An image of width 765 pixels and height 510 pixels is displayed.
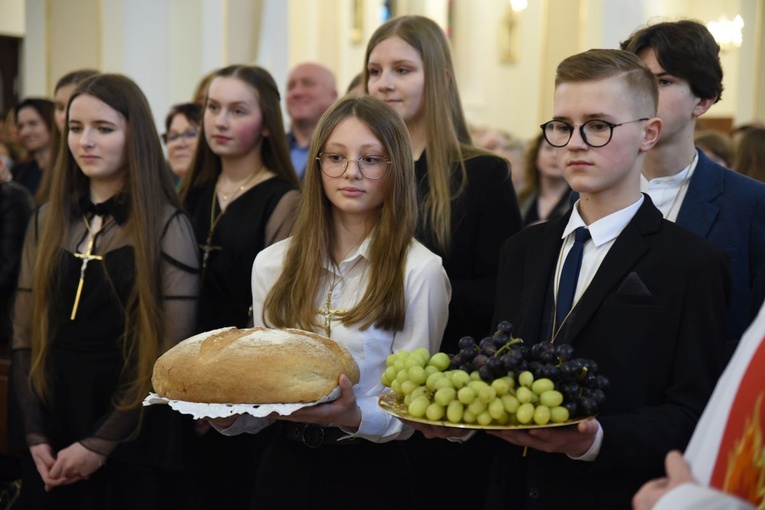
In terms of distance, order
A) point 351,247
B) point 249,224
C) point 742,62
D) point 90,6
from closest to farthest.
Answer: point 351,247 → point 249,224 → point 90,6 → point 742,62

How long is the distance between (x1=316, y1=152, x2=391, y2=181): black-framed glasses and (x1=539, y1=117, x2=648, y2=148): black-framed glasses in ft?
2.14

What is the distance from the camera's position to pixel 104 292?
12.1ft

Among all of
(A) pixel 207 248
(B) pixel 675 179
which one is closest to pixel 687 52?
(B) pixel 675 179

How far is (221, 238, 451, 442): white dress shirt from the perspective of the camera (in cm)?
301

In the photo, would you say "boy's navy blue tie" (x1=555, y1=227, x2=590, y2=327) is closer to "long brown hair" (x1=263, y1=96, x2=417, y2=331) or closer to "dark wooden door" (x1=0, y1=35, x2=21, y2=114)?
"long brown hair" (x1=263, y1=96, x2=417, y2=331)

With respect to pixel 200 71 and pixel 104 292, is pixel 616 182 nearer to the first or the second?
pixel 104 292

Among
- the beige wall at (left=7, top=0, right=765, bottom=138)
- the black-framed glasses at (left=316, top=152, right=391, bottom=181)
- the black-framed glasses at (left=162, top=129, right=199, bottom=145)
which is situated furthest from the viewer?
the beige wall at (left=7, top=0, right=765, bottom=138)

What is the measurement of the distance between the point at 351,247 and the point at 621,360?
104cm

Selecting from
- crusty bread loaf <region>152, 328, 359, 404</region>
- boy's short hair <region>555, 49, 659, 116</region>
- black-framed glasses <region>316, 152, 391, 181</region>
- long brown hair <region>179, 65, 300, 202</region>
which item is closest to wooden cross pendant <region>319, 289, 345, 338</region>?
crusty bread loaf <region>152, 328, 359, 404</region>

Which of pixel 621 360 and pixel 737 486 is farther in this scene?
pixel 621 360

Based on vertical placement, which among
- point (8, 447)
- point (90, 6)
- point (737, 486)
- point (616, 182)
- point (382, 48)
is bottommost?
point (8, 447)

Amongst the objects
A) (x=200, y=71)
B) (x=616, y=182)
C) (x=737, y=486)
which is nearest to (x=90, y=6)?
A: (x=200, y=71)

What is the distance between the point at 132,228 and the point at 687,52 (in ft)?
6.77

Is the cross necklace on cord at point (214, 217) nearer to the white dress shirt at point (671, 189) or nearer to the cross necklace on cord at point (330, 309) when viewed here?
the cross necklace on cord at point (330, 309)
